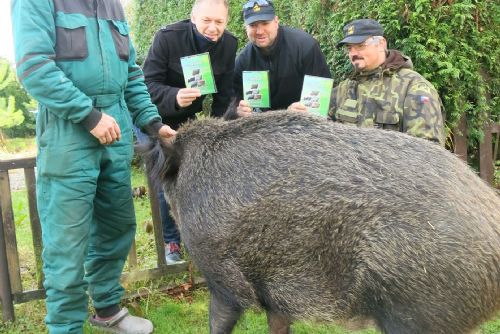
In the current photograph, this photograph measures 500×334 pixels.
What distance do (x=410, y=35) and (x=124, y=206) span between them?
3.07 meters

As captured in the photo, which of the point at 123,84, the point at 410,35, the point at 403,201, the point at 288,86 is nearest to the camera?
the point at 403,201

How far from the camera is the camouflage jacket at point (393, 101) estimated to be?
3748 millimetres

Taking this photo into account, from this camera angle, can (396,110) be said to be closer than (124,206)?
No

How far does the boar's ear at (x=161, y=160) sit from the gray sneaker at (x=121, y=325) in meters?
1.33

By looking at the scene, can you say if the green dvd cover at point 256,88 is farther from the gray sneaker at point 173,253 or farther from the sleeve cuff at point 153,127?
the gray sneaker at point 173,253

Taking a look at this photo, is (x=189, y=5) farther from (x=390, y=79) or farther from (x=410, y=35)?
(x=390, y=79)

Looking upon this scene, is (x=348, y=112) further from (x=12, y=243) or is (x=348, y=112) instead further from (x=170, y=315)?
(x=12, y=243)

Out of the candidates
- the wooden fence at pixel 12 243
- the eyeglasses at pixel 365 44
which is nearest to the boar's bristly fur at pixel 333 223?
the wooden fence at pixel 12 243

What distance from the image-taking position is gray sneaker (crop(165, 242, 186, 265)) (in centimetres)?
475

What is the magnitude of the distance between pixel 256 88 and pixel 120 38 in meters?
1.17

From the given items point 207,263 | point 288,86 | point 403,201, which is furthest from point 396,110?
point 207,263

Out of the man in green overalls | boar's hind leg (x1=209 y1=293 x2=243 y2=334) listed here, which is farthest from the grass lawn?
the man in green overalls

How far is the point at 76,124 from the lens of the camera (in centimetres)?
301

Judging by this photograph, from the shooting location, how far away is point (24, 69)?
2773 mm
